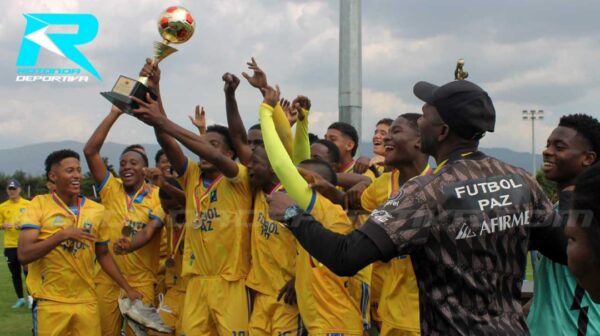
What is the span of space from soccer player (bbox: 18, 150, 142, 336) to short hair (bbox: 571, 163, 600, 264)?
5.41 metres

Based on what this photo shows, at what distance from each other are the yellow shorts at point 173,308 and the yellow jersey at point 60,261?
3.33 ft

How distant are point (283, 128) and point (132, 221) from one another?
320 cm

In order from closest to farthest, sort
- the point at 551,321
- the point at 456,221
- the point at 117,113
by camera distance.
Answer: the point at 456,221
the point at 551,321
the point at 117,113

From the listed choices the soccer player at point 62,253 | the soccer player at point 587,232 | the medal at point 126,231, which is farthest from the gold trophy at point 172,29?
the soccer player at point 587,232

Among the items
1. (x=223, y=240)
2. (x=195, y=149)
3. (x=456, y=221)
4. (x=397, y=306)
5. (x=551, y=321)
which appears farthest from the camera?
(x=223, y=240)

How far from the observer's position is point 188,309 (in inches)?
272

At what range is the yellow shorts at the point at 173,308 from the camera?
7973 millimetres

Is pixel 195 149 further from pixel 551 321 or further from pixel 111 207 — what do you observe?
pixel 551 321

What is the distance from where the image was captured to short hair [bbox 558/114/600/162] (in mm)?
4512

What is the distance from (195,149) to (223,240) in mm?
1122

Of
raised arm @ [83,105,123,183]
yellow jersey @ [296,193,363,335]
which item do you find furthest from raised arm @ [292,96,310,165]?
raised arm @ [83,105,123,183]

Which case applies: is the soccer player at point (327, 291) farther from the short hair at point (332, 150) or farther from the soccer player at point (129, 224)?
the soccer player at point (129, 224)

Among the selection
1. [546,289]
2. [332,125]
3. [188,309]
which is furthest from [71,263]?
[546,289]

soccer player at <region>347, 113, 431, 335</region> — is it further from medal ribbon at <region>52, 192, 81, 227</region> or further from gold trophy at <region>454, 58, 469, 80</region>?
medal ribbon at <region>52, 192, 81, 227</region>
